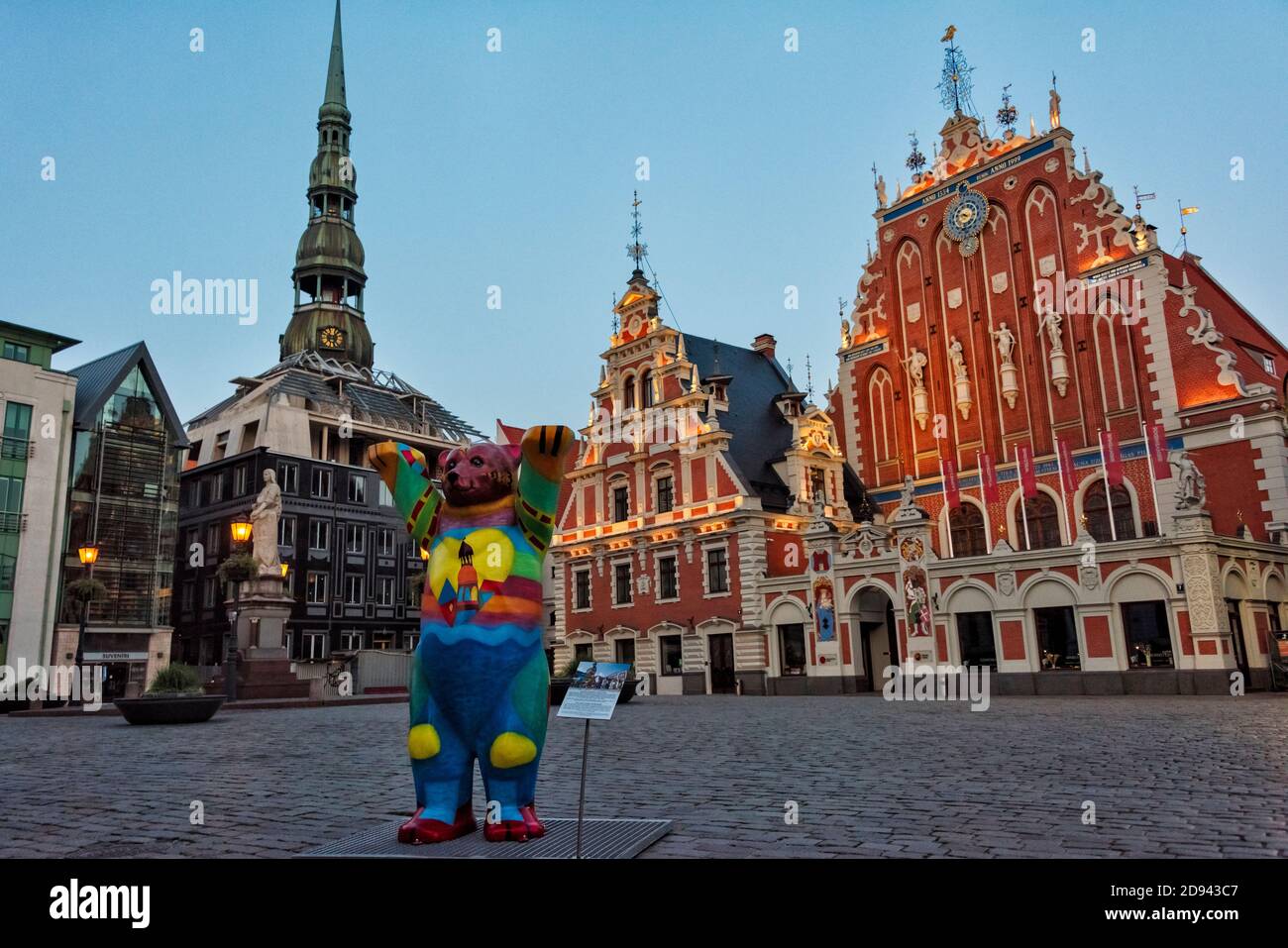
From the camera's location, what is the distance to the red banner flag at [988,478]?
30344 mm

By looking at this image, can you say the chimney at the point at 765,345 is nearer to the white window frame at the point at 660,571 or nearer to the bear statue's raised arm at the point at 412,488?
the white window frame at the point at 660,571

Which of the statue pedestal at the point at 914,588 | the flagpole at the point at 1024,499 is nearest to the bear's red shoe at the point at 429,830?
the statue pedestal at the point at 914,588

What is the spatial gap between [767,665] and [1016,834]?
2589 centimetres

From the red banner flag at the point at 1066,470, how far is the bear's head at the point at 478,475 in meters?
26.0

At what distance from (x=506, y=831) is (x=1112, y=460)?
2632 cm

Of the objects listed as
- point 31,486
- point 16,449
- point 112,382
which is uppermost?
point 112,382

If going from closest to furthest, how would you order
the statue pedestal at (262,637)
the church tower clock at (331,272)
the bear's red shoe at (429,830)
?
the bear's red shoe at (429,830), the statue pedestal at (262,637), the church tower clock at (331,272)

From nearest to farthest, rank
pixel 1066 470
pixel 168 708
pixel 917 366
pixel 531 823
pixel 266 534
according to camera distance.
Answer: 1. pixel 531 823
2. pixel 168 708
3. pixel 266 534
4. pixel 1066 470
5. pixel 917 366

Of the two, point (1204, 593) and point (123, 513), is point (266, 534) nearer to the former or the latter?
point (123, 513)

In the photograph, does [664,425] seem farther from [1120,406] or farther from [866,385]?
[1120,406]

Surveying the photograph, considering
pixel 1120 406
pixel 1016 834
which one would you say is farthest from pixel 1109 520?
pixel 1016 834

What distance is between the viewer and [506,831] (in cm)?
596

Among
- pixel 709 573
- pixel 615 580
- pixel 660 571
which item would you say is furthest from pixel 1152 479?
pixel 615 580
